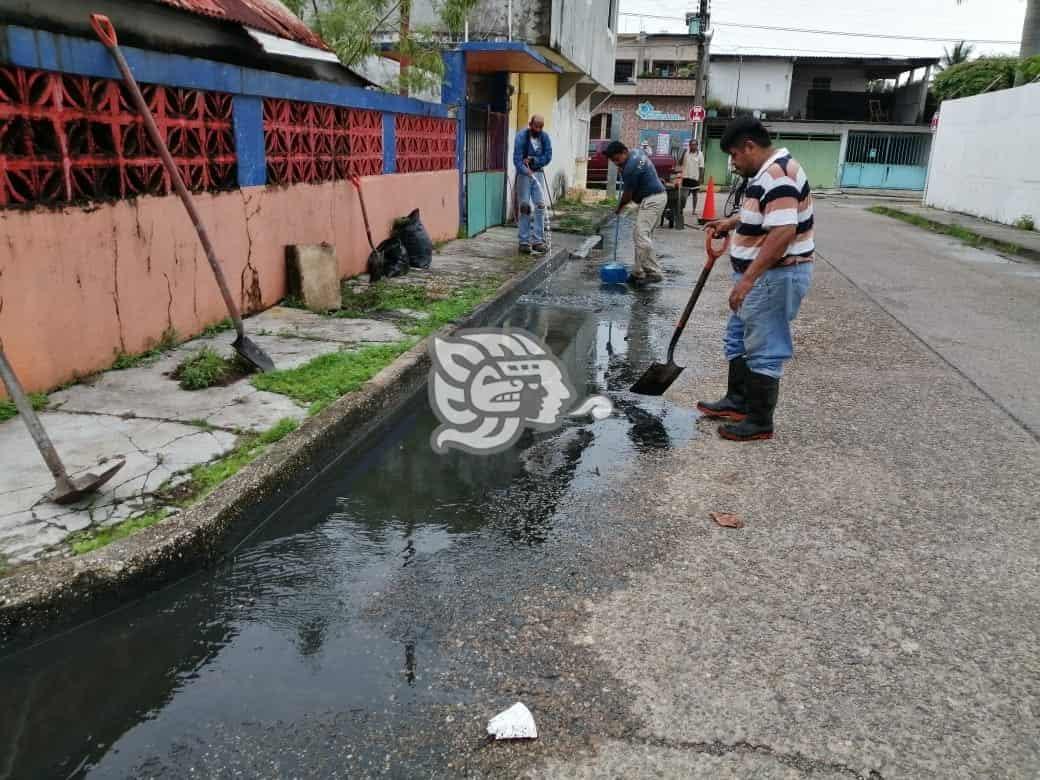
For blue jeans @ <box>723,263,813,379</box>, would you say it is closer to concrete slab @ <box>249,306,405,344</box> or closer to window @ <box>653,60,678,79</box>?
concrete slab @ <box>249,306,405,344</box>

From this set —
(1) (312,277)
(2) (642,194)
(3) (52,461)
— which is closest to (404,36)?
(2) (642,194)

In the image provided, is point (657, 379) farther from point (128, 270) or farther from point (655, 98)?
point (655, 98)

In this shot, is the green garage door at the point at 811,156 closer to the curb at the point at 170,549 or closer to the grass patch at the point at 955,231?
the grass patch at the point at 955,231

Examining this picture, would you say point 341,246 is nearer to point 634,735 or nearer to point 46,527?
point 46,527

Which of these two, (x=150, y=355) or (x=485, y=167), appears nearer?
(x=150, y=355)

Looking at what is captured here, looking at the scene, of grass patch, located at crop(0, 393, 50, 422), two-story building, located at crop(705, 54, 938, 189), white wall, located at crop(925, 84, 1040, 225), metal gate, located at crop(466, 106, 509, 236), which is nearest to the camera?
grass patch, located at crop(0, 393, 50, 422)

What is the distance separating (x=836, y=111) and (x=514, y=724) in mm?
44060

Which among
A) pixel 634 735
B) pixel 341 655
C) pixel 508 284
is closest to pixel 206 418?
pixel 341 655

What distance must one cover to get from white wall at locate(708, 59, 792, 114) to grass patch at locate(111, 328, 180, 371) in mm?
38532

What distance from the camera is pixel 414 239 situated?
971cm

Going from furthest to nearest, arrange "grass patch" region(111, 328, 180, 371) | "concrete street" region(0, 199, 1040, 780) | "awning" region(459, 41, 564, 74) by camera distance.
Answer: "awning" region(459, 41, 564, 74) < "grass patch" region(111, 328, 180, 371) < "concrete street" region(0, 199, 1040, 780)

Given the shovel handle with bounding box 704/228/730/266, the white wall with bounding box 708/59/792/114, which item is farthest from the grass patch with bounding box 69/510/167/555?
the white wall with bounding box 708/59/792/114

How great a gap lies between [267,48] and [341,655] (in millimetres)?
5640

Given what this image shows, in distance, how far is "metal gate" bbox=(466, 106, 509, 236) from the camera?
13477 millimetres
